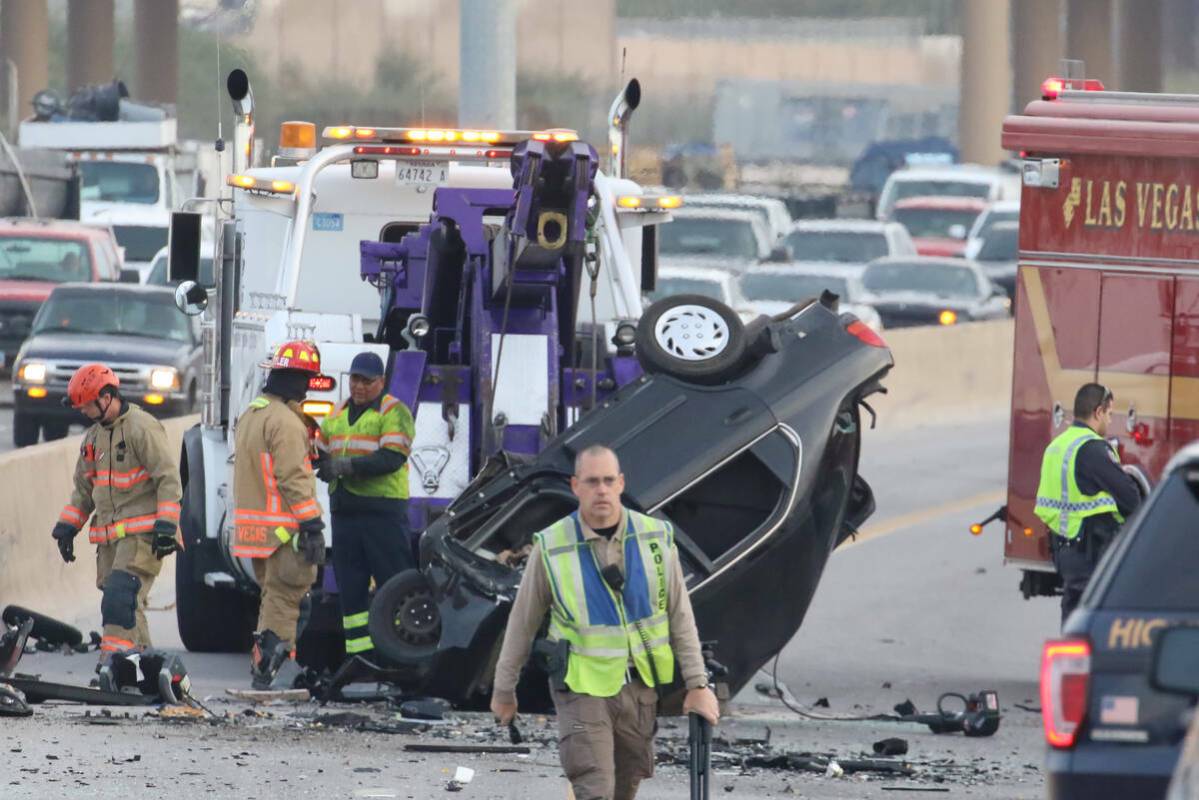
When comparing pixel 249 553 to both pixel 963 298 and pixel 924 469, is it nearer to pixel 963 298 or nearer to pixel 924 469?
pixel 924 469

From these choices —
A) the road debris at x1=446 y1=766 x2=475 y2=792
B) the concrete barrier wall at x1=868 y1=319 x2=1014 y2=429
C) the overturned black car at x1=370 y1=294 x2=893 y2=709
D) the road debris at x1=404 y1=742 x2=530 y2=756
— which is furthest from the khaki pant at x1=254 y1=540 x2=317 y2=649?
the concrete barrier wall at x1=868 y1=319 x2=1014 y2=429

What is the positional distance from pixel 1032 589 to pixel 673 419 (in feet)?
11.4

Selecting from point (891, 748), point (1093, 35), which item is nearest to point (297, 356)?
point (891, 748)

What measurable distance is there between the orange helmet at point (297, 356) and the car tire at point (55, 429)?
12.6 m

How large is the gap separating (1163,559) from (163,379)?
18.7 metres

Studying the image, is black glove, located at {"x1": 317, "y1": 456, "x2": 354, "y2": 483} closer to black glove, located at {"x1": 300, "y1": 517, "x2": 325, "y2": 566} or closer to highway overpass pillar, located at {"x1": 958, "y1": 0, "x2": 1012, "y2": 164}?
black glove, located at {"x1": 300, "y1": 517, "x2": 325, "y2": 566}

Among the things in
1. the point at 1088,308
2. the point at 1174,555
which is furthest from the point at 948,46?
the point at 1174,555

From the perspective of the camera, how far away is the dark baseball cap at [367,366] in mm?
11828

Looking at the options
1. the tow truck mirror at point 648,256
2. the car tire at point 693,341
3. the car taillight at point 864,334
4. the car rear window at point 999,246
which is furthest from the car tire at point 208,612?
the car rear window at point 999,246

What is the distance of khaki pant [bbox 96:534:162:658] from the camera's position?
1236 centimetres

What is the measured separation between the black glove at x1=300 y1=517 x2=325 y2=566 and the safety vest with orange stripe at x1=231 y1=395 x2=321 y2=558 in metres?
0.04

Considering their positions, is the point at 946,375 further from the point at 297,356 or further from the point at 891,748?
the point at 891,748

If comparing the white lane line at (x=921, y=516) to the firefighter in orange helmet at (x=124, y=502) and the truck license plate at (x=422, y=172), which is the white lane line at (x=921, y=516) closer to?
the truck license plate at (x=422, y=172)

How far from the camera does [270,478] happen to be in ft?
39.8
